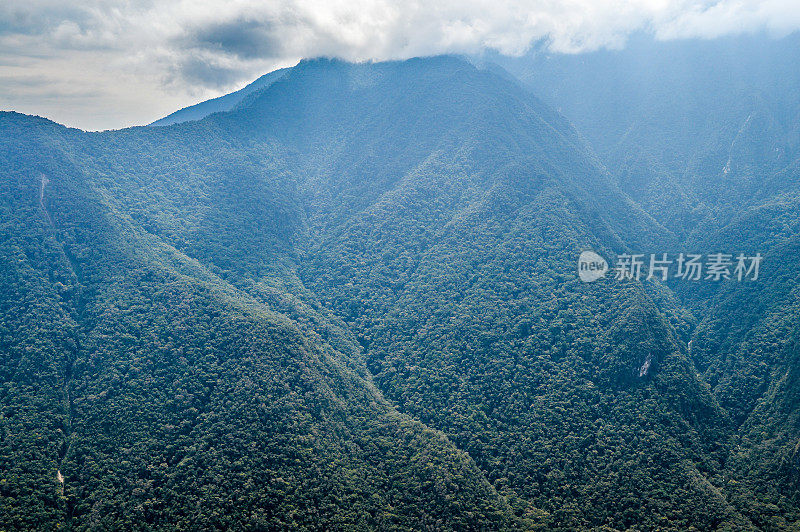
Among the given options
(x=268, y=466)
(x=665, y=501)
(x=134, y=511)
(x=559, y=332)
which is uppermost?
(x=559, y=332)

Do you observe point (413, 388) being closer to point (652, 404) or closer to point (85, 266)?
point (652, 404)

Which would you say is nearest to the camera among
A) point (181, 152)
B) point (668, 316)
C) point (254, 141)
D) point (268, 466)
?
point (268, 466)

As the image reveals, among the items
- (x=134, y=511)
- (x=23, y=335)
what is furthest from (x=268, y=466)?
(x=23, y=335)

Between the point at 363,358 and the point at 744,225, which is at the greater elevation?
the point at 744,225

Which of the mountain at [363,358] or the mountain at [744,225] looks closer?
the mountain at [363,358]

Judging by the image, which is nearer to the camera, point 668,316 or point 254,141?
point 668,316

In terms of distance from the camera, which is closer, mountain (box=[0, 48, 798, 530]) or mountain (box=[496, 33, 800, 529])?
mountain (box=[0, 48, 798, 530])

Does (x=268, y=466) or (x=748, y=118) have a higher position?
(x=748, y=118)

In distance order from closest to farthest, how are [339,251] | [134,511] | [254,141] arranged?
[134,511] < [339,251] < [254,141]
